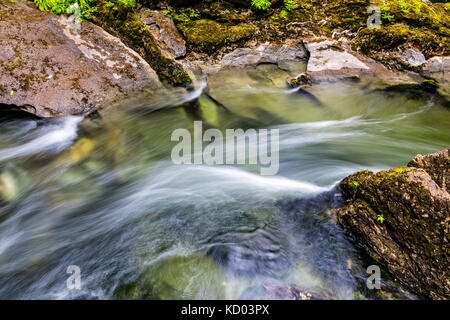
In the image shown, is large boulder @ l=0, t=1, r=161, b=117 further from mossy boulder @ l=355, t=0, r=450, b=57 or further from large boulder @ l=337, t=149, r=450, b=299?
mossy boulder @ l=355, t=0, r=450, b=57

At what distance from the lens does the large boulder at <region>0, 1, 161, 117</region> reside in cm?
586

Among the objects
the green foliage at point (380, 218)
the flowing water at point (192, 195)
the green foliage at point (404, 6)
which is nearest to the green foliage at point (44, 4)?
the flowing water at point (192, 195)

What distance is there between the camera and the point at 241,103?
715 centimetres

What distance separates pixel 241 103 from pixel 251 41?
311 cm

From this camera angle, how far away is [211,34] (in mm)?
8727

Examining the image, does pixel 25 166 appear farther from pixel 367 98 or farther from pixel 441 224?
pixel 367 98

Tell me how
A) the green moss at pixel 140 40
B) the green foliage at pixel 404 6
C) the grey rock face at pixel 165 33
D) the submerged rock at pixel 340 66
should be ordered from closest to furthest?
the green moss at pixel 140 40 < the submerged rock at pixel 340 66 < the grey rock face at pixel 165 33 < the green foliage at pixel 404 6

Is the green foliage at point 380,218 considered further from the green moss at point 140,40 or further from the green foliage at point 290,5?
the green foliage at point 290,5

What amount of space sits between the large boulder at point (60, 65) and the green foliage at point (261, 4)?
4.71 metres

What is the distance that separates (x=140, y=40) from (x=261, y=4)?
176 inches

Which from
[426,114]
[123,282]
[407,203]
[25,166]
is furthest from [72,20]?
[426,114]

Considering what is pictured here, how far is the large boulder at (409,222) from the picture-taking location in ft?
7.86

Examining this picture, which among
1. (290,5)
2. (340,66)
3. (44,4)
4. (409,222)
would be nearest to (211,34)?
(290,5)

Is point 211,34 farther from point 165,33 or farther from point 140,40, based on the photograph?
point 140,40
